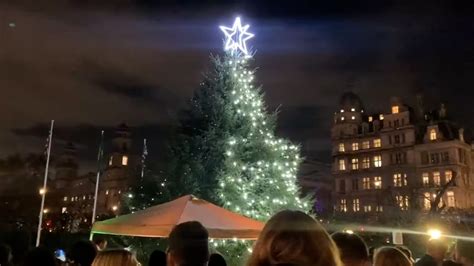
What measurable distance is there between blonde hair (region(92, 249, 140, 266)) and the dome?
83024 millimetres

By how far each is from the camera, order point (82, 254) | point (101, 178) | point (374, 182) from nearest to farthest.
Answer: point (82, 254) → point (374, 182) → point (101, 178)

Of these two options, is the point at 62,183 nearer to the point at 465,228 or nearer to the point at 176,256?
the point at 465,228

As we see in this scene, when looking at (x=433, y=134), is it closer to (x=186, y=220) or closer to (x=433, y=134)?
(x=433, y=134)

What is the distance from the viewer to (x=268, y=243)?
1.93 m

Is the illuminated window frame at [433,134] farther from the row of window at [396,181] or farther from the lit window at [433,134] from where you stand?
the row of window at [396,181]

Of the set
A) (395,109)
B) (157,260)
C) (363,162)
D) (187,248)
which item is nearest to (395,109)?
(395,109)

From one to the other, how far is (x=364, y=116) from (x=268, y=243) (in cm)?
8397

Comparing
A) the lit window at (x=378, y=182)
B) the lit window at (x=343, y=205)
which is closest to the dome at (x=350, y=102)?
the lit window at (x=378, y=182)

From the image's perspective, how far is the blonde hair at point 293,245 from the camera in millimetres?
1893

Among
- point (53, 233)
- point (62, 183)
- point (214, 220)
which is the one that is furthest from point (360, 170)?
point (214, 220)

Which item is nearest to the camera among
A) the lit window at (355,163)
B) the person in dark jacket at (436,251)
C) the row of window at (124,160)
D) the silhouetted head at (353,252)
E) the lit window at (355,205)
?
the silhouetted head at (353,252)

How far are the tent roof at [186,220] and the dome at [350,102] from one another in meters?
79.4

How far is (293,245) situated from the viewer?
1909 mm

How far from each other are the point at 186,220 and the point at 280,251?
556 centimetres
